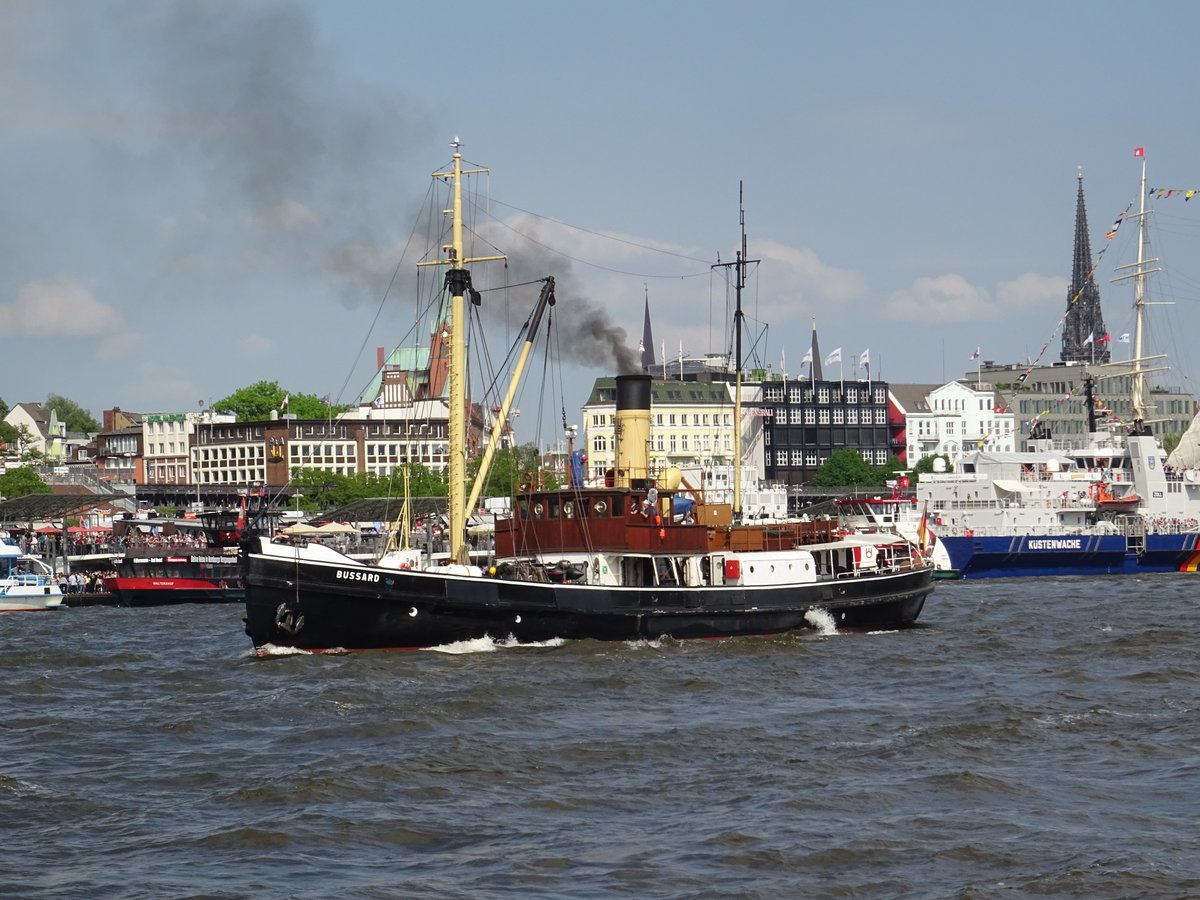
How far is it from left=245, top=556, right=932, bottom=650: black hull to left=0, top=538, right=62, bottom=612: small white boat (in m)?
39.2

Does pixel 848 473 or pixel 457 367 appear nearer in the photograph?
pixel 457 367

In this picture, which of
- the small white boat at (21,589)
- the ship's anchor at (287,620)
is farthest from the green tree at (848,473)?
the ship's anchor at (287,620)

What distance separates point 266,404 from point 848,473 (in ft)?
214

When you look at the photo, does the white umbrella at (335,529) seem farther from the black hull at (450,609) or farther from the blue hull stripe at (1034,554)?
the black hull at (450,609)

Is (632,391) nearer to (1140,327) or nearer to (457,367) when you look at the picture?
(457,367)

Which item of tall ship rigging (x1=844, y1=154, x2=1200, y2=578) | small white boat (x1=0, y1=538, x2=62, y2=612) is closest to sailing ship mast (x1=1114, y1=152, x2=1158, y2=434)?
tall ship rigging (x1=844, y1=154, x2=1200, y2=578)

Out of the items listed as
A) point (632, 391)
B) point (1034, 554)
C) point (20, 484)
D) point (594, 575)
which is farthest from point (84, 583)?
point (20, 484)

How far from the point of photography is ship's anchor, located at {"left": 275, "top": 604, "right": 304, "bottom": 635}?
47656mm

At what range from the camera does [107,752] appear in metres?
33.2

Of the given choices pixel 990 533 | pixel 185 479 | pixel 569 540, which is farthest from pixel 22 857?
pixel 185 479

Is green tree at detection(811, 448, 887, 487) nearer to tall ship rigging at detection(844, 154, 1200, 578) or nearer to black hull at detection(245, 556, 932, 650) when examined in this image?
tall ship rigging at detection(844, 154, 1200, 578)

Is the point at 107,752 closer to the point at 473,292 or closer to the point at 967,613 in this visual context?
the point at 473,292

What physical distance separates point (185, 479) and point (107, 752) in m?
163

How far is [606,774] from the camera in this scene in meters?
29.8
